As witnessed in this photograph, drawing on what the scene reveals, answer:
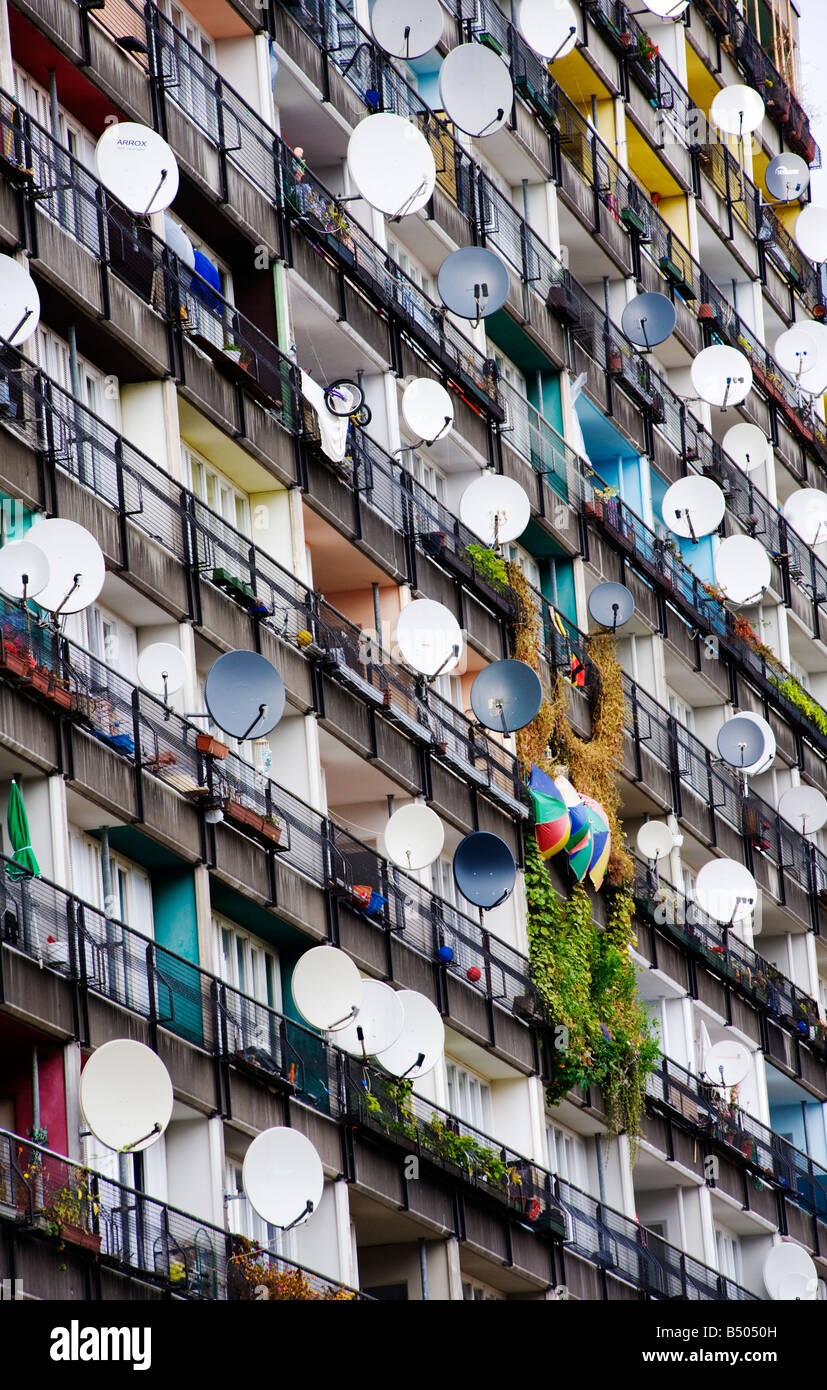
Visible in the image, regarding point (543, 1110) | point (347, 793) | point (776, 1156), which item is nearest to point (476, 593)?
point (347, 793)

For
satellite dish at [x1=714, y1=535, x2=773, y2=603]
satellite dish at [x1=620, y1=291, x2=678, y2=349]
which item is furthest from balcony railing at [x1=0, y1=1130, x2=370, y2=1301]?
satellite dish at [x1=620, y1=291, x2=678, y2=349]

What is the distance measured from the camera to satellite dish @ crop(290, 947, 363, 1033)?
1698 inches

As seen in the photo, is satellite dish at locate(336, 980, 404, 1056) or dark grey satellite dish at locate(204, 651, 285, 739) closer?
dark grey satellite dish at locate(204, 651, 285, 739)

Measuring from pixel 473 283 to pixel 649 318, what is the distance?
38.4 ft

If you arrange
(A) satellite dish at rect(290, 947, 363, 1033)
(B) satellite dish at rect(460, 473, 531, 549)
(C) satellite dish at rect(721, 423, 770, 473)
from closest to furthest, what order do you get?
1. (A) satellite dish at rect(290, 947, 363, 1033)
2. (B) satellite dish at rect(460, 473, 531, 549)
3. (C) satellite dish at rect(721, 423, 770, 473)

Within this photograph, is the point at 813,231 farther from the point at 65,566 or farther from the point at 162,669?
the point at 65,566

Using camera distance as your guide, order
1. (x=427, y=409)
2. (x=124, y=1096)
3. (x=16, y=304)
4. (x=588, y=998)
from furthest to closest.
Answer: (x=588, y=998)
(x=427, y=409)
(x=16, y=304)
(x=124, y=1096)

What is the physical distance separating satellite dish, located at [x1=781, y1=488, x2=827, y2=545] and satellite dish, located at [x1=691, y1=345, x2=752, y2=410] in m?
8.39

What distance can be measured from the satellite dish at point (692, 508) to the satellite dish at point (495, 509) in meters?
10.3

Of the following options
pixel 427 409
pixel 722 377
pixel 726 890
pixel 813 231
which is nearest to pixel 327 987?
pixel 427 409

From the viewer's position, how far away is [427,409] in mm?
53531

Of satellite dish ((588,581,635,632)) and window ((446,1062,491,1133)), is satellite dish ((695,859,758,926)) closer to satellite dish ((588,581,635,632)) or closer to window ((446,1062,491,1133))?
satellite dish ((588,581,635,632))

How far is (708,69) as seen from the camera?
78.0 meters
